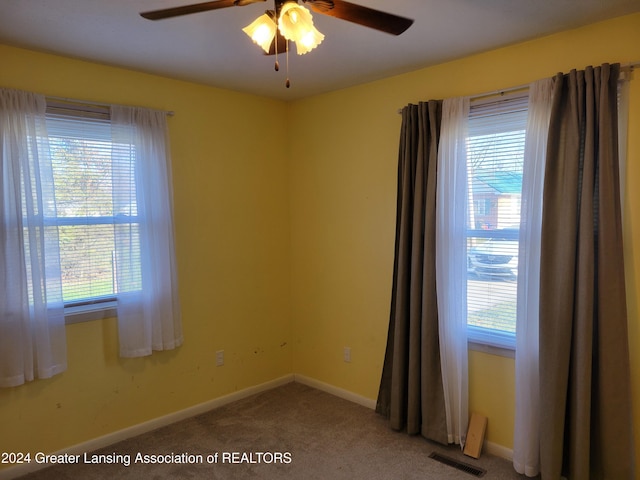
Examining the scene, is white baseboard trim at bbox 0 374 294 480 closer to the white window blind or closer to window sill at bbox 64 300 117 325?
window sill at bbox 64 300 117 325

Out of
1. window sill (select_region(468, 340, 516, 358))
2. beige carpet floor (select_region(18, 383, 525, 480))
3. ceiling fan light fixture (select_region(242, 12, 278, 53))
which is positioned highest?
ceiling fan light fixture (select_region(242, 12, 278, 53))

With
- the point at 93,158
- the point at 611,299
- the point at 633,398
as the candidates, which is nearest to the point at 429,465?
the point at 633,398

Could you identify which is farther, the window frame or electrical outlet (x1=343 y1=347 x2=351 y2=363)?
electrical outlet (x1=343 y1=347 x2=351 y2=363)

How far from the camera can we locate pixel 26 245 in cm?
253

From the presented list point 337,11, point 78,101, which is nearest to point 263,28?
point 337,11

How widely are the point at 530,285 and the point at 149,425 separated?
2.64m

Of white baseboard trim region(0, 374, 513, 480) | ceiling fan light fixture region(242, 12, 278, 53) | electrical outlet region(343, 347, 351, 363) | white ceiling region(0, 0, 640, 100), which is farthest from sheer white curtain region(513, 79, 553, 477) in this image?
ceiling fan light fixture region(242, 12, 278, 53)

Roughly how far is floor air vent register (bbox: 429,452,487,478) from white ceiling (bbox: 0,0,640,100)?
2.44m

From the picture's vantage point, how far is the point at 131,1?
6.51 ft

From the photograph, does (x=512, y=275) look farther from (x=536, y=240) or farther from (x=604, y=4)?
(x=604, y=4)

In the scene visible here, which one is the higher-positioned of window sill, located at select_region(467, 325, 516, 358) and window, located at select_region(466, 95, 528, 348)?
window, located at select_region(466, 95, 528, 348)

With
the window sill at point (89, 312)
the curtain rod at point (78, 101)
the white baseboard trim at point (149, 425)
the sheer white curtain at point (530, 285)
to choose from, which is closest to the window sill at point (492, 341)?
the sheer white curtain at point (530, 285)

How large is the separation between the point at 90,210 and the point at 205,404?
166cm

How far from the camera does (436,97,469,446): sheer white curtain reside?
2738mm
